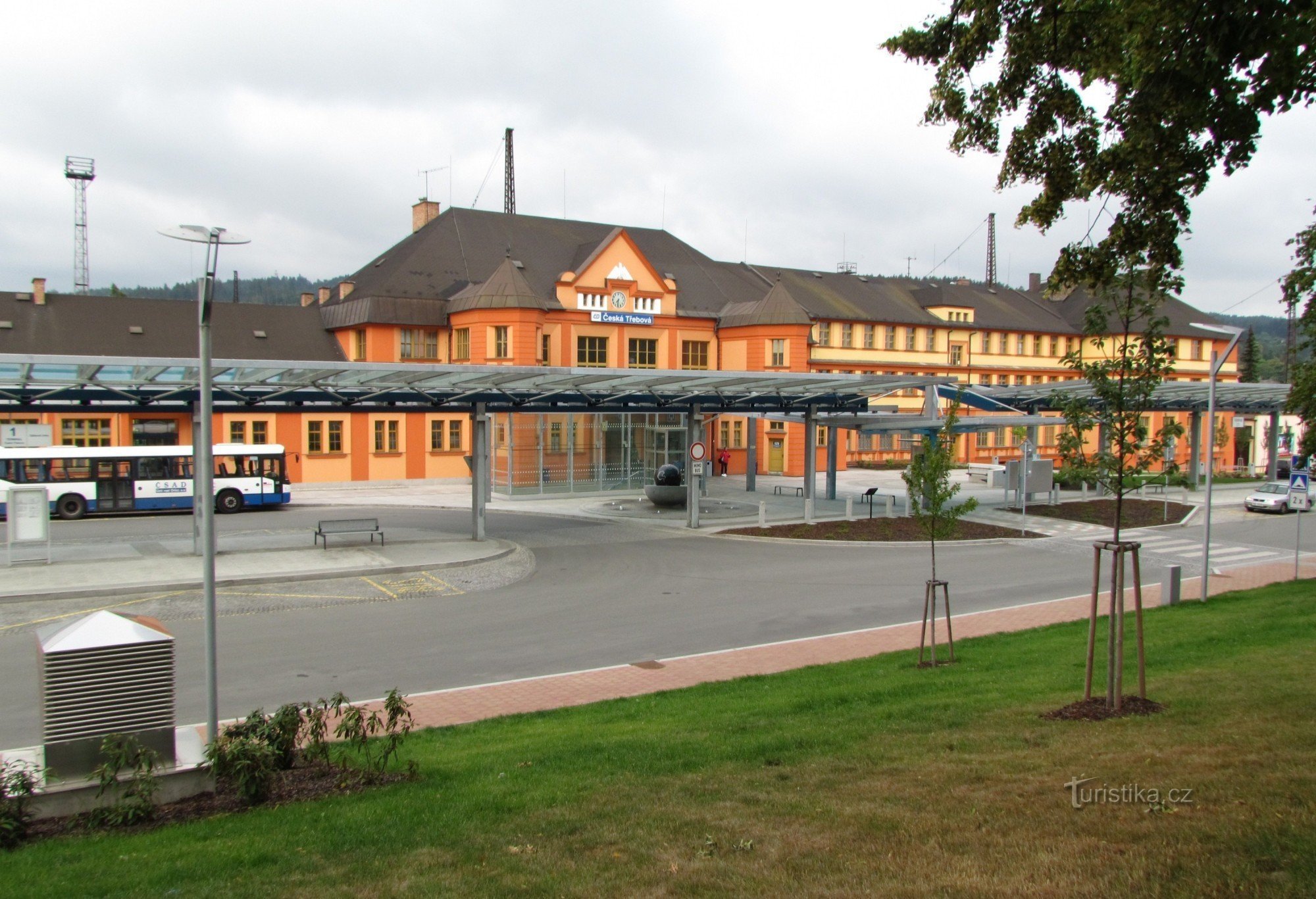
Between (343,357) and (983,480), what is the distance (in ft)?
109

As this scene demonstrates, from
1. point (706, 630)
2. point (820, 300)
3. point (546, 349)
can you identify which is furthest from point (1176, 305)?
point (706, 630)

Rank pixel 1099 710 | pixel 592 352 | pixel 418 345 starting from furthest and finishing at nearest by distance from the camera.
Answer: pixel 592 352, pixel 418 345, pixel 1099 710

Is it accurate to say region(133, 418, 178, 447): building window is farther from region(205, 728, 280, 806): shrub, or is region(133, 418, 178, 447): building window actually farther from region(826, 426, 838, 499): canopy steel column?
region(205, 728, 280, 806): shrub

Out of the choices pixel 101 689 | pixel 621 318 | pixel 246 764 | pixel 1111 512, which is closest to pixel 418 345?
pixel 621 318

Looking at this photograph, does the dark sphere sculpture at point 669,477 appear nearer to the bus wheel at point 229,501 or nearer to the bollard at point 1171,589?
the bus wheel at point 229,501

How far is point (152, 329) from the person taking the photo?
4078 cm

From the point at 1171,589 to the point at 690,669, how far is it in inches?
395

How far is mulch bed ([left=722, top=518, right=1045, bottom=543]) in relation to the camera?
26.5m

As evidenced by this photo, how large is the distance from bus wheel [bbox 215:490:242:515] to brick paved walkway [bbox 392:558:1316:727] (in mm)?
24625

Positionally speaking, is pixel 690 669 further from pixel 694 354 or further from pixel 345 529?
pixel 694 354

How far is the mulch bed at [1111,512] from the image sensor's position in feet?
104

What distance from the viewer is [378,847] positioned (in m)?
5.64

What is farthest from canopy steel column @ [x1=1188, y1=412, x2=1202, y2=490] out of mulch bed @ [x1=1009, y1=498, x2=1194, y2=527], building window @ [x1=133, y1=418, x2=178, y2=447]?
building window @ [x1=133, y1=418, x2=178, y2=447]

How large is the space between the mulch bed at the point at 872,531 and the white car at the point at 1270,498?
13.3m
